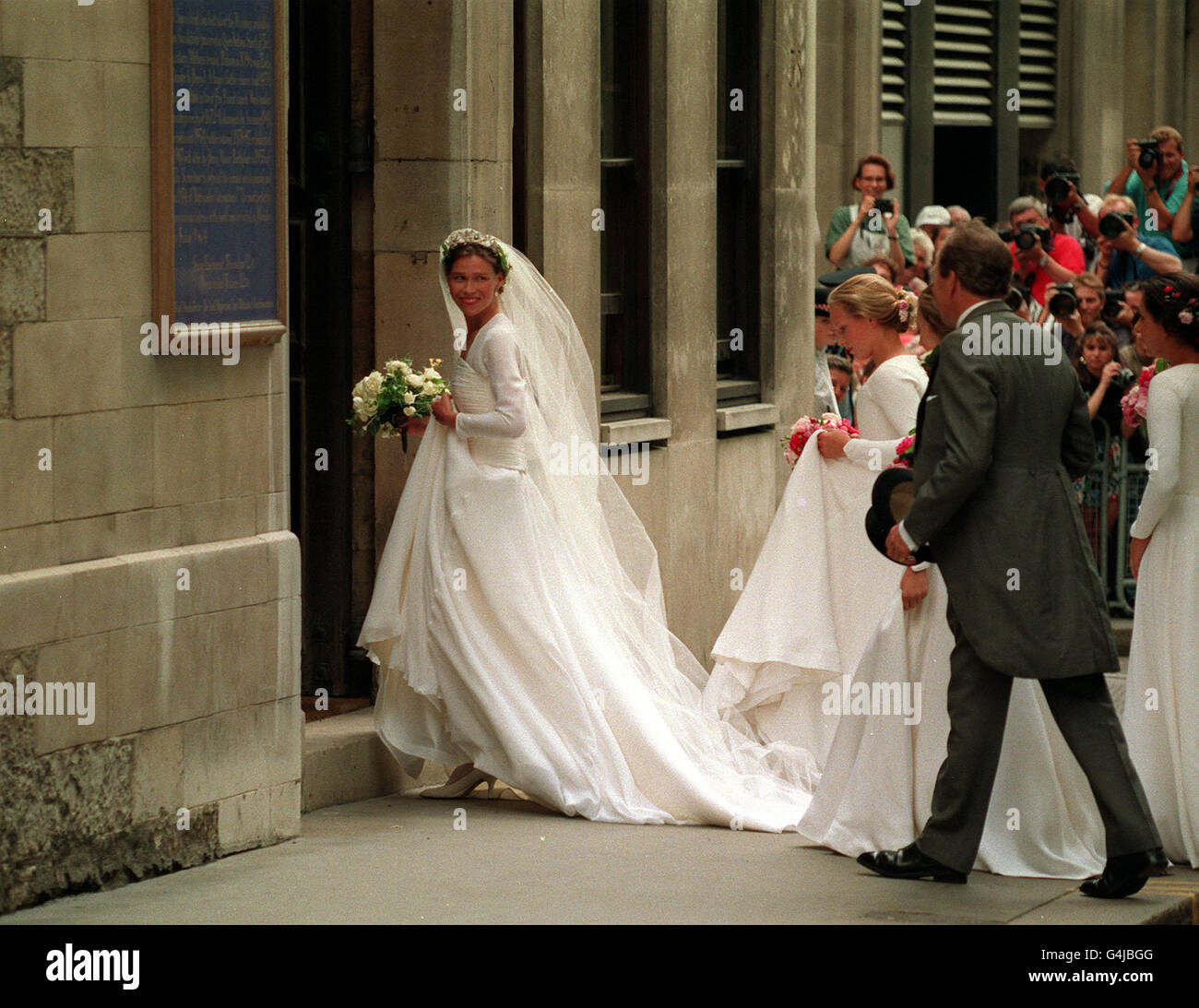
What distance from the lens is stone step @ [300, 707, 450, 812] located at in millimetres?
9570

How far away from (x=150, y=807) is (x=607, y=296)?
5205 millimetres

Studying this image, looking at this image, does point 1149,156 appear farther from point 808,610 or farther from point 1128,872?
point 1128,872

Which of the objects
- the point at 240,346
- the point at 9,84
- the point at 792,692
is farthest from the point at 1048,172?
the point at 9,84

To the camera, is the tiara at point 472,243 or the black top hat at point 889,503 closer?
the black top hat at point 889,503

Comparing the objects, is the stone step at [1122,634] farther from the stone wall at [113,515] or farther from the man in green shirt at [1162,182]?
the stone wall at [113,515]

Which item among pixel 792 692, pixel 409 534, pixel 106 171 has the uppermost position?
pixel 106 171

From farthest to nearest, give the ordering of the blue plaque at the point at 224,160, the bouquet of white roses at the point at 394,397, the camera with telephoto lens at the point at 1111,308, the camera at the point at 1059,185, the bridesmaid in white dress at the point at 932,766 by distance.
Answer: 1. the camera at the point at 1059,185
2. the camera with telephoto lens at the point at 1111,308
3. the bouquet of white roses at the point at 394,397
4. the bridesmaid in white dress at the point at 932,766
5. the blue plaque at the point at 224,160

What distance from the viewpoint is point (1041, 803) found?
8430mm

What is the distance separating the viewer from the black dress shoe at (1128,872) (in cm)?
790

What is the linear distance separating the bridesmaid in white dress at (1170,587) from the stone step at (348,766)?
2.95 metres

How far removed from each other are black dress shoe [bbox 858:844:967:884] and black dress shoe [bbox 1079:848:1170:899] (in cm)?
45

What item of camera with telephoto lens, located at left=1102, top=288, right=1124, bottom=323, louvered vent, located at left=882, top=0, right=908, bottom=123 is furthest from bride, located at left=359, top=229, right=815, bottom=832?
louvered vent, located at left=882, top=0, right=908, bottom=123

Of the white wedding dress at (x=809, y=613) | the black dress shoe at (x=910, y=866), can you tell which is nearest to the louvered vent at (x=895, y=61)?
the white wedding dress at (x=809, y=613)

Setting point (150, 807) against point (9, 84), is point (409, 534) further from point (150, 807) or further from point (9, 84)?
point (9, 84)
